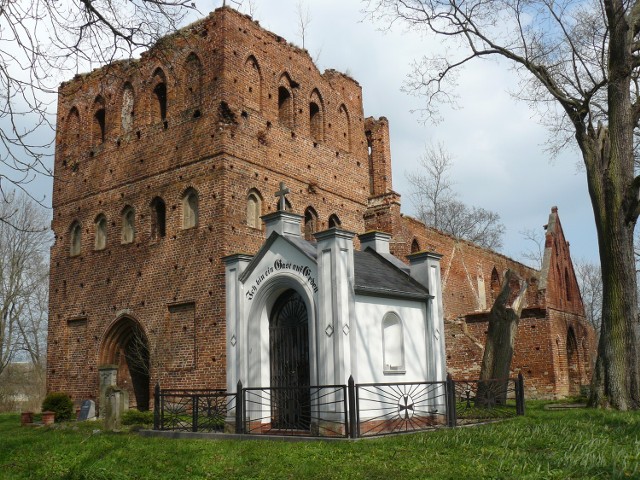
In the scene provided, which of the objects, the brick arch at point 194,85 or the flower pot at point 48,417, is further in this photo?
the brick arch at point 194,85

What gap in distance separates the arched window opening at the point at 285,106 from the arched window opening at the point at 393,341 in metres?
10.8

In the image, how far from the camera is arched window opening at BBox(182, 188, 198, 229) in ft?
66.6

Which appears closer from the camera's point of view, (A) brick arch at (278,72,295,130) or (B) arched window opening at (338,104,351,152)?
(A) brick arch at (278,72,295,130)

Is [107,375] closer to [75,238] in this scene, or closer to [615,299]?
[75,238]

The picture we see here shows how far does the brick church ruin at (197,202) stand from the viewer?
1958 centimetres

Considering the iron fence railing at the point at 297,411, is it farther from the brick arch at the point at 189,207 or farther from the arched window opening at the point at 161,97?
the arched window opening at the point at 161,97

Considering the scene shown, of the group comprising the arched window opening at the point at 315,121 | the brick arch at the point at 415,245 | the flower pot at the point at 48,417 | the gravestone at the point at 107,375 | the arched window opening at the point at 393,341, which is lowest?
the flower pot at the point at 48,417

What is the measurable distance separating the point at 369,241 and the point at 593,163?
5332mm

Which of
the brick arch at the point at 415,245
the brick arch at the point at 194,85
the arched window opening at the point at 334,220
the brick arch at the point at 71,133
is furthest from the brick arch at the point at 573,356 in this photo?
the brick arch at the point at 71,133

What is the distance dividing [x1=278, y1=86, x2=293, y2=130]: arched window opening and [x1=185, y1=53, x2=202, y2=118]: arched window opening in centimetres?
294

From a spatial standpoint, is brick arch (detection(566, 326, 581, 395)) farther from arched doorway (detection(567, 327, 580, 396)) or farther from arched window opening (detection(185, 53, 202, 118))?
arched window opening (detection(185, 53, 202, 118))

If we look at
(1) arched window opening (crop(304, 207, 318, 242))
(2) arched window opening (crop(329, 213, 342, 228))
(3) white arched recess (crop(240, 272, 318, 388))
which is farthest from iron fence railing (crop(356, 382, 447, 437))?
(2) arched window opening (crop(329, 213, 342, 228))

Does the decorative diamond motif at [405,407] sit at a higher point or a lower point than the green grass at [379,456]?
higher

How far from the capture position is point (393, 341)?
44.4 feet
